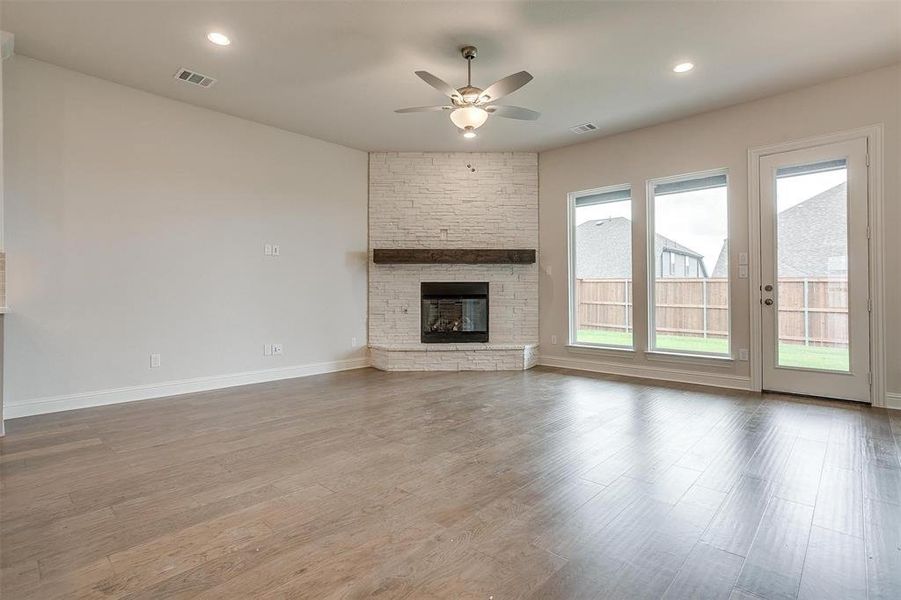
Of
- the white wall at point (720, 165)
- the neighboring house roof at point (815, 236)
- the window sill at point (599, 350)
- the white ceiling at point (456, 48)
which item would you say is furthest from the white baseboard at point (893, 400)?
the white ceiling at point (456, 48)

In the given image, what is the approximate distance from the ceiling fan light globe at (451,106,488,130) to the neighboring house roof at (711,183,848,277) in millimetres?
3244

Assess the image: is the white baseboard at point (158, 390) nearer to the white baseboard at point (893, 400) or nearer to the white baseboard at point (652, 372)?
the white baseboard at point (652, 372)

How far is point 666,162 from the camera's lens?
4977 millimetres

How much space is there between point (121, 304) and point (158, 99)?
2.05 m

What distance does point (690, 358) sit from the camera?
4.80 meters

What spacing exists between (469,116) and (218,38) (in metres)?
2.01

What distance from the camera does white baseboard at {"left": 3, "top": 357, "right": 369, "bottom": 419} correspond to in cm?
356

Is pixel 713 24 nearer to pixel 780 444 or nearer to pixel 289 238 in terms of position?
pixel 780 444

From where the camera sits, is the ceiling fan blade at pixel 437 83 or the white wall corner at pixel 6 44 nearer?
the ceiling fan blade at pixel 437 83

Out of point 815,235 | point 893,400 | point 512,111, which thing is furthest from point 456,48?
point 893,400

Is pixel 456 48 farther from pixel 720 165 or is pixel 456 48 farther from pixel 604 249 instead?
pixel 604 249

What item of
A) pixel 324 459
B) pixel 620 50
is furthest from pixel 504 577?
pixel 620 50

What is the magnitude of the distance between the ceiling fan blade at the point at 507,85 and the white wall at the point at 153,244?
2.92 m

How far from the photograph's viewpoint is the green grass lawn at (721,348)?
13.0ft
